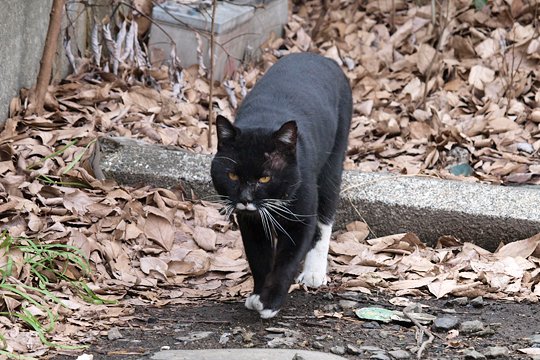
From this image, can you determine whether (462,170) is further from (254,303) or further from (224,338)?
(224,338)

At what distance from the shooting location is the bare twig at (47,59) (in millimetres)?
5715

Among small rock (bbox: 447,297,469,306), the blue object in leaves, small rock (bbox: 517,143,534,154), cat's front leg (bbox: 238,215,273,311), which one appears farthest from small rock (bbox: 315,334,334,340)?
small rock (bbox: 517,143,534,154)

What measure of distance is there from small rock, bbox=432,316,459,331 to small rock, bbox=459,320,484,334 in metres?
0.04

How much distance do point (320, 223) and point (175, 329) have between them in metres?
1.17

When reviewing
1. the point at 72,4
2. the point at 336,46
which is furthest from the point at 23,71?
the point at 336,46

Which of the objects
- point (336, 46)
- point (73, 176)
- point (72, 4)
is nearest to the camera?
point (73, 176)

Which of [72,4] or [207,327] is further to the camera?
[72,4]

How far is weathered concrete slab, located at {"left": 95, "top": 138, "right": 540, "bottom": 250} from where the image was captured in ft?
17.1

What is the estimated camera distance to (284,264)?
437cm

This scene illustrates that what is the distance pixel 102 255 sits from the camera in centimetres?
478

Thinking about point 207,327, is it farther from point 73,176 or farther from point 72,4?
point 72,4

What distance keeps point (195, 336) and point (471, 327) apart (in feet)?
3.83

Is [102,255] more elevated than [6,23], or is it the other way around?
[6,23]

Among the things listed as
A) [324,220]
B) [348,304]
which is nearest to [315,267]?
[324,220]
